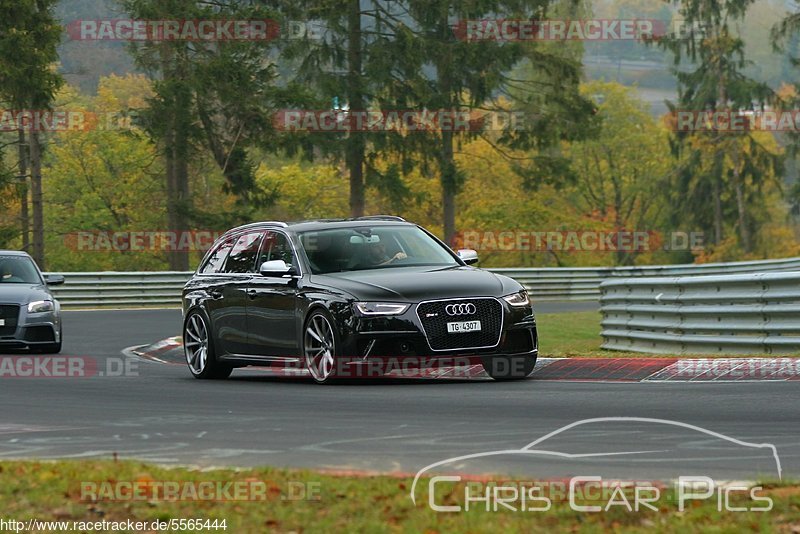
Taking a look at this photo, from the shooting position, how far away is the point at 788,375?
1432 centimetres

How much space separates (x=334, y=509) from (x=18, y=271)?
16.3 m

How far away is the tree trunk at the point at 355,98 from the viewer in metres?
52.0

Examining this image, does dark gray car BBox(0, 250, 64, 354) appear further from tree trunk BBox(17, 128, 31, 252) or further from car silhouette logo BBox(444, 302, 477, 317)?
tree trunk BBox(17, 128, 31, 252)

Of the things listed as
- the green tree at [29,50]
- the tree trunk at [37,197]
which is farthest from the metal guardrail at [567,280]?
the green tree at [29,50]

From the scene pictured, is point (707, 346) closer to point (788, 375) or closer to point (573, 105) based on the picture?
point (788, 375)

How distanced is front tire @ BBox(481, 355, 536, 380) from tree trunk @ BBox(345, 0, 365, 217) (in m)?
36.7

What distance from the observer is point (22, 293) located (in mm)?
21250

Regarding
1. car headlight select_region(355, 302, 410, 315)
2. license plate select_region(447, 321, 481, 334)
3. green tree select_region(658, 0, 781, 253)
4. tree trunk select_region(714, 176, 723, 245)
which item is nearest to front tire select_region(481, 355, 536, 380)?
license plate select_region(447, 321, 481, 334)

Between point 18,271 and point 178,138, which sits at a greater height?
point 178,138

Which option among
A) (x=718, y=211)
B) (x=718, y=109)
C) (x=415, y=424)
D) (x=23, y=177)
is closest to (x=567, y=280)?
(x=23, y=177)

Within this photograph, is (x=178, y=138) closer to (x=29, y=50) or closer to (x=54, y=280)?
(x=29, y=50)

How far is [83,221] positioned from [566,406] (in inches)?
2868

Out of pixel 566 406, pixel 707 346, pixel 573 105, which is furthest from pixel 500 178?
pixel 566 406

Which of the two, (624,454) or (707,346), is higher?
(624,454)
